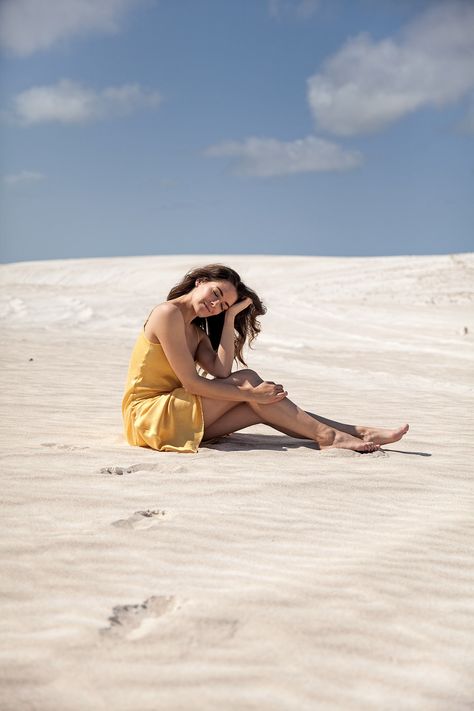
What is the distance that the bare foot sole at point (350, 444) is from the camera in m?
5.73

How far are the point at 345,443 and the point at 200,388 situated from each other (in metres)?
1.14

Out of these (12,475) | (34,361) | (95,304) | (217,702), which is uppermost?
(95,304)

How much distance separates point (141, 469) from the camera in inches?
194

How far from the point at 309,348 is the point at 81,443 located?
10.2m

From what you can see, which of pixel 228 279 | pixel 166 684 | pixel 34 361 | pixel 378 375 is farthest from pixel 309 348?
pixel 166 684

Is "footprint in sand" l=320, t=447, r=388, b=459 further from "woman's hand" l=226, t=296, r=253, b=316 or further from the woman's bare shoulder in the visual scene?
the woman's bare shoulder

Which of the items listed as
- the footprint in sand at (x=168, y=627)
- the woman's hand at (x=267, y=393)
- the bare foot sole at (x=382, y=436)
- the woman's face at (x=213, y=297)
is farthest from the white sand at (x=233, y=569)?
the woman's face at (x=213, y=297)

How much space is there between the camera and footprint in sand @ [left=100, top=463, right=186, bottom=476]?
15.7 feet

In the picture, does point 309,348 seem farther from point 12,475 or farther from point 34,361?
point 12,475

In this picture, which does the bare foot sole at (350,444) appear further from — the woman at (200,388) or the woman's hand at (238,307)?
the woman's hand at (238,307)

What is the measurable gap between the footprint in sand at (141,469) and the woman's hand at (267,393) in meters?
0.86

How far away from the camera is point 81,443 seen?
18.8 feet

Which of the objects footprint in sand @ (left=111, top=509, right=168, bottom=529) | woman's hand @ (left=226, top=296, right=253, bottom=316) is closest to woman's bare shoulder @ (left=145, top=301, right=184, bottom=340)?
woman's hand @ (left=226, top=296, right=253, bottom=316)

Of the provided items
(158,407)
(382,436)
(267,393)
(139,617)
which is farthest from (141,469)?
(139,617)
